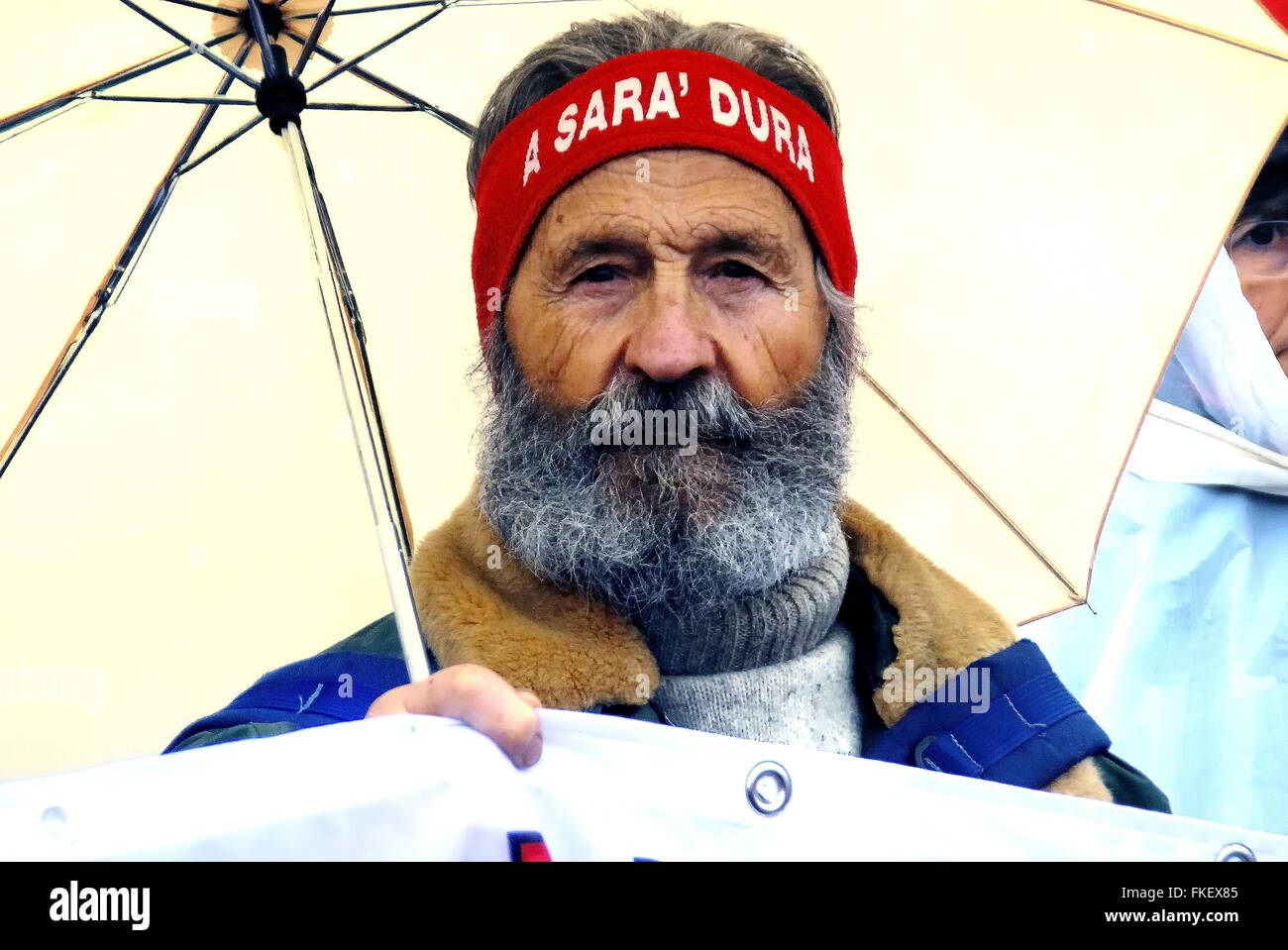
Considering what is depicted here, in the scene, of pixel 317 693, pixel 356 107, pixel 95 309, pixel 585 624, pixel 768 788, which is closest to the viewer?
pixel 768 788

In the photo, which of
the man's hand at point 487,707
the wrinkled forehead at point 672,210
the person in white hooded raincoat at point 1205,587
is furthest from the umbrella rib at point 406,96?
the person in white hooded raincoat at point 1205,587

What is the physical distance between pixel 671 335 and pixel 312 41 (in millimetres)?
1003

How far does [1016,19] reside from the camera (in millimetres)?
2543

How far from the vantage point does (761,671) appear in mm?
2268

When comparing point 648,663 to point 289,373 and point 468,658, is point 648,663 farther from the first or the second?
point 289,373

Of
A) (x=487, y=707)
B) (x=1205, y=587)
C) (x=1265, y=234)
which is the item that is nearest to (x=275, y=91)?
(x=487, y=707)

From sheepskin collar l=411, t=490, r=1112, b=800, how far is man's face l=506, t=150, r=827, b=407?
0.38 m

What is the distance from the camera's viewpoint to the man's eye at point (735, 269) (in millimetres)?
2406

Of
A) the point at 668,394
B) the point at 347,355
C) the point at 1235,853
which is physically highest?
the point at 347,355

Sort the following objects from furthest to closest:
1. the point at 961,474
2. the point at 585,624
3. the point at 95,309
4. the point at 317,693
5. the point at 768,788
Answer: the point at 961,474 < the point at 95,309 < the point at 585,624 < the point at 317,693 < the point at 768,788

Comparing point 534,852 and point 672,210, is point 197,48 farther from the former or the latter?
point 534,852

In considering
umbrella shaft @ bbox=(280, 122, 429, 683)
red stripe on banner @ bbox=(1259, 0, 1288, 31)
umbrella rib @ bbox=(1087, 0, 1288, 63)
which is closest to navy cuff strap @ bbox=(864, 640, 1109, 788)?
umbrella shaft @ bbox=(280, 122, 429, 683)

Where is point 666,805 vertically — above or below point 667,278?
below

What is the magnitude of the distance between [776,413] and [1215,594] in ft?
7.34
